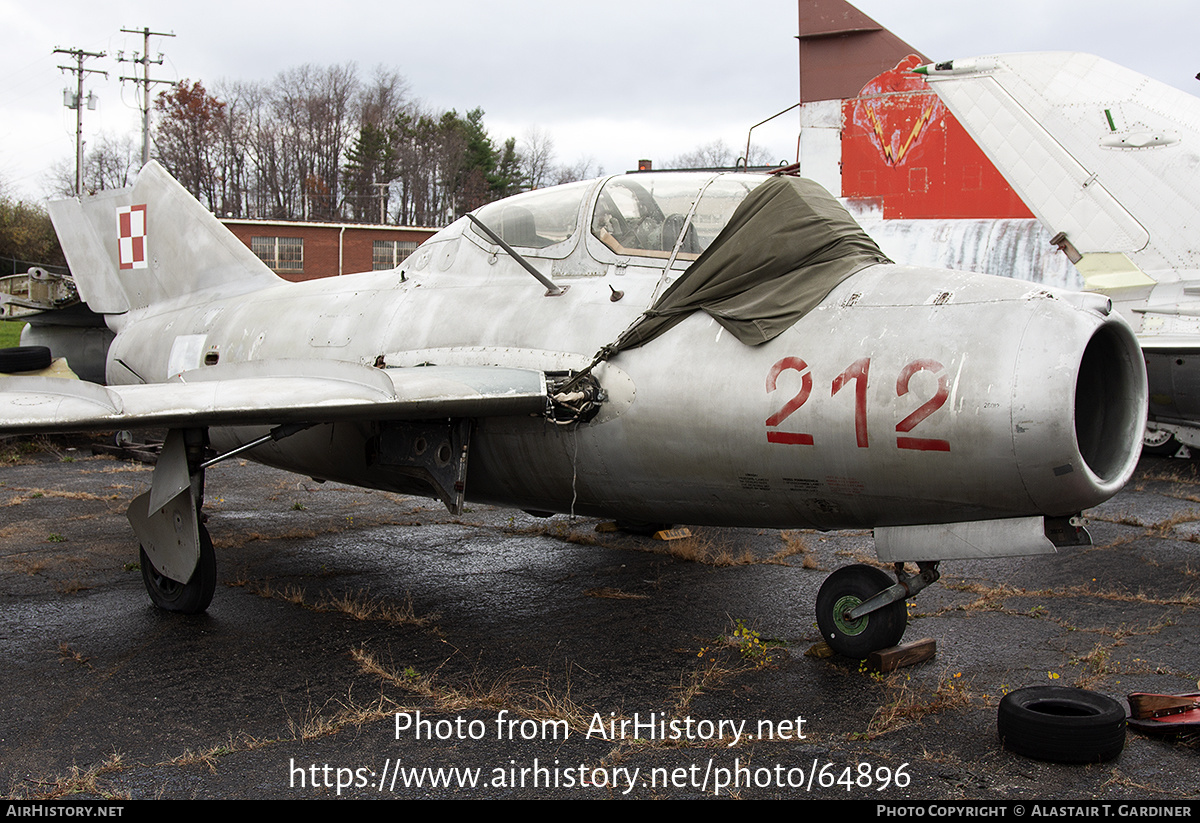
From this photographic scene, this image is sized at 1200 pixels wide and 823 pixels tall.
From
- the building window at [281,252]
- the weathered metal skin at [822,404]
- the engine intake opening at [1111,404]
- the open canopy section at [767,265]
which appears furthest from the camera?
the building window at [281,252]

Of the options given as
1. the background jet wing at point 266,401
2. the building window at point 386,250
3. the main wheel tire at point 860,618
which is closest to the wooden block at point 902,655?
the main wheel tire at point 860,618

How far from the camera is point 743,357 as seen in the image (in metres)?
4.79

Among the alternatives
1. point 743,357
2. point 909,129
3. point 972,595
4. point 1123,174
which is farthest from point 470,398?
point 909,129

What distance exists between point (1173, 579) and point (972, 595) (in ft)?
6.43

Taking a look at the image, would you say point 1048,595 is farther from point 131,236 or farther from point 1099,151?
point 131,236

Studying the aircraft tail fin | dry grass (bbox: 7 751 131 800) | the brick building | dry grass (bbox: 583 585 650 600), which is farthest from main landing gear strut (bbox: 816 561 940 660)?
the brick building

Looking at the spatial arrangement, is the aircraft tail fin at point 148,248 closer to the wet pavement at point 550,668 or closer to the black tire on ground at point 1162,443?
the wet pavement at point 550,668

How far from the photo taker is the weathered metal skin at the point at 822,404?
409cm

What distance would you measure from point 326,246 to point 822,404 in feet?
123

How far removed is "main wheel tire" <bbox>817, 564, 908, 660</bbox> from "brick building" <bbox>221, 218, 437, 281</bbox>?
113 ft

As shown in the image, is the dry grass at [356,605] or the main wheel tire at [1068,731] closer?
the main wheel tire at [1068,731]

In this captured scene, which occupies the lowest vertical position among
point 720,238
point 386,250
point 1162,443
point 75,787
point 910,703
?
point 75,787

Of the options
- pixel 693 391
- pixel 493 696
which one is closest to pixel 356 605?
pixel 493 696

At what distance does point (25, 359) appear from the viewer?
11.9m
